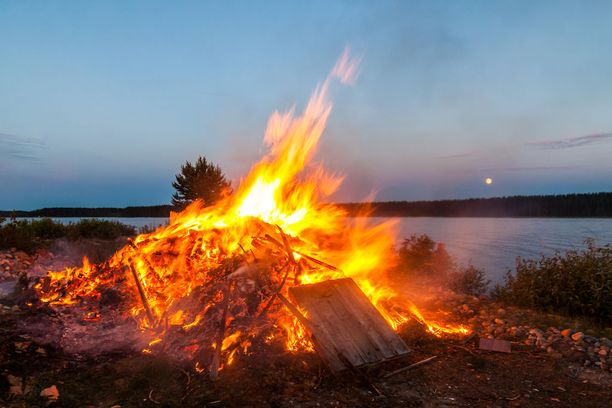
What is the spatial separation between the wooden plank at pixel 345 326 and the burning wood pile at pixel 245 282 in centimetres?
2

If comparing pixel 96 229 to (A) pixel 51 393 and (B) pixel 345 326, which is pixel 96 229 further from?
(B) pixel 345 326

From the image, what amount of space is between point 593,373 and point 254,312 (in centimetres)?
543

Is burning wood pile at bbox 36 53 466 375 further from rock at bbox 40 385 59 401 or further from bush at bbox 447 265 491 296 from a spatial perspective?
bush at bbox 447 265 491 296

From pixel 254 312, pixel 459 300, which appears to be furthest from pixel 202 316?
pixel 459 300

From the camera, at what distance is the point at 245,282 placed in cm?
707

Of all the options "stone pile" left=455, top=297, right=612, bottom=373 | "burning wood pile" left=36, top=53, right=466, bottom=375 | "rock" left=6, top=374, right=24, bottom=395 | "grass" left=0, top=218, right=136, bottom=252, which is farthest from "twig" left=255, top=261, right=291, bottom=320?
"grass" left=0, top=218, right=136, bottom=252

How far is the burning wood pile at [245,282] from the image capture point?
615cm

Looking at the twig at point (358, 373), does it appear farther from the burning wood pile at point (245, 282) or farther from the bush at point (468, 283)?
the bush at point (468, 283)

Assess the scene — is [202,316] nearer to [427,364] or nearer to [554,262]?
[427,364]

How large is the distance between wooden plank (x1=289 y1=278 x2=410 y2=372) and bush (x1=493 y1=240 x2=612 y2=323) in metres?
5.89

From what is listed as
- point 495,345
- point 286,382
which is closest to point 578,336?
point 495,345

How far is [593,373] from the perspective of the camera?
5.73m

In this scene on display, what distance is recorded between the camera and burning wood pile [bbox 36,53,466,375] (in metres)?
6.15

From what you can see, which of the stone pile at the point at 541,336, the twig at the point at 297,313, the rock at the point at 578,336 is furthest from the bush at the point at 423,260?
the twig at the point at 297,313
